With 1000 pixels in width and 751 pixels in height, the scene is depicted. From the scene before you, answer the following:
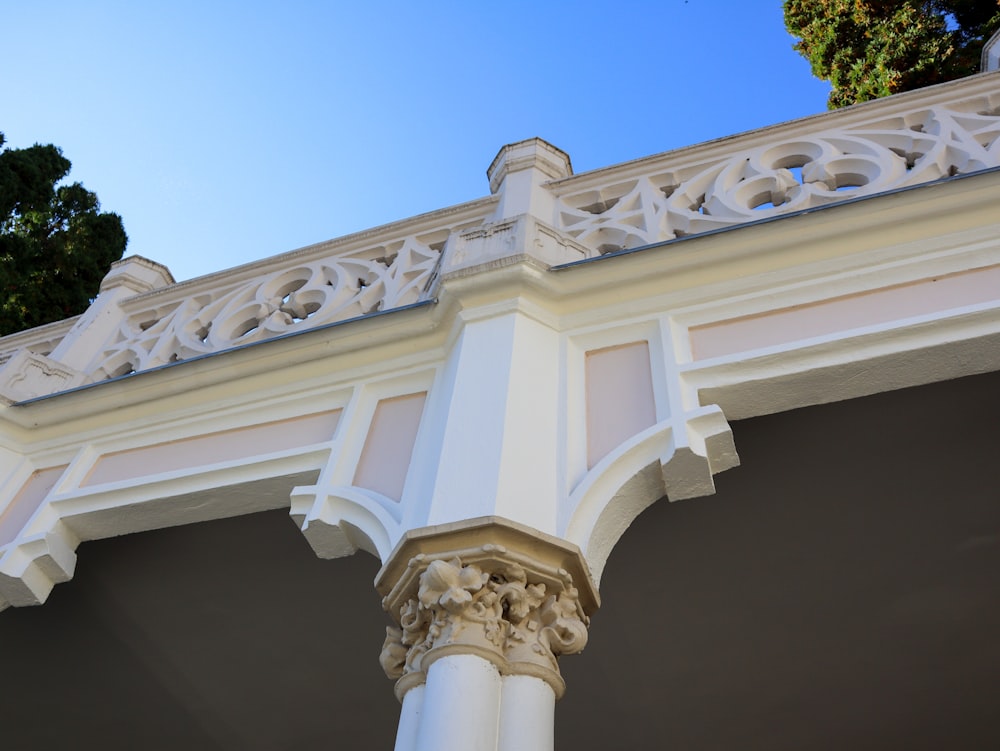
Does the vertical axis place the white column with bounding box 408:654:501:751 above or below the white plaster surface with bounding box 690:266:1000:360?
below

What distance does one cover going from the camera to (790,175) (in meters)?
4.66

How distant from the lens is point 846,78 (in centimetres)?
1296

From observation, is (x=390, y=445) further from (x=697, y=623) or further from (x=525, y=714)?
(x=697, y=623)

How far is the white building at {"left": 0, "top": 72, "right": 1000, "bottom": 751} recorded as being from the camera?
336cm

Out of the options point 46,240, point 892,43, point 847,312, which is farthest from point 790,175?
point 892,43

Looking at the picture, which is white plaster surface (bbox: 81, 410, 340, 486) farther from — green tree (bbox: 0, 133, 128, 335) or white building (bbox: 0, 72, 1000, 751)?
green tree (bbox: 0, 133, 128, 335)

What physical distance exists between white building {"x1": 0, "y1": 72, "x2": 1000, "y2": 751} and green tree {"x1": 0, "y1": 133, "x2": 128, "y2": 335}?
3.28m

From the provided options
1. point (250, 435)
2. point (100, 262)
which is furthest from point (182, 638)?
point (100, 262)

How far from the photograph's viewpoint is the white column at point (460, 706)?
260cm

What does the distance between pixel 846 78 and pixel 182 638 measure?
1091cm

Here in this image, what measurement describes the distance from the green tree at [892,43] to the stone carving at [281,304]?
8.69 meters

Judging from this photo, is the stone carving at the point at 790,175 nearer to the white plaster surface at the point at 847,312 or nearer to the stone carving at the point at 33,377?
the white plaster surface at the point at 847,312

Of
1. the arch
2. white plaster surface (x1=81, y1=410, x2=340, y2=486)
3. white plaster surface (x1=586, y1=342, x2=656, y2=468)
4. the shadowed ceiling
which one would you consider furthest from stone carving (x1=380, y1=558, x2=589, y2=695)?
the shadowed ceiling

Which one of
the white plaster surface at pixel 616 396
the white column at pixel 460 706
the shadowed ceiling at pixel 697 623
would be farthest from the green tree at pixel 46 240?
the white column at pixel 460 706
